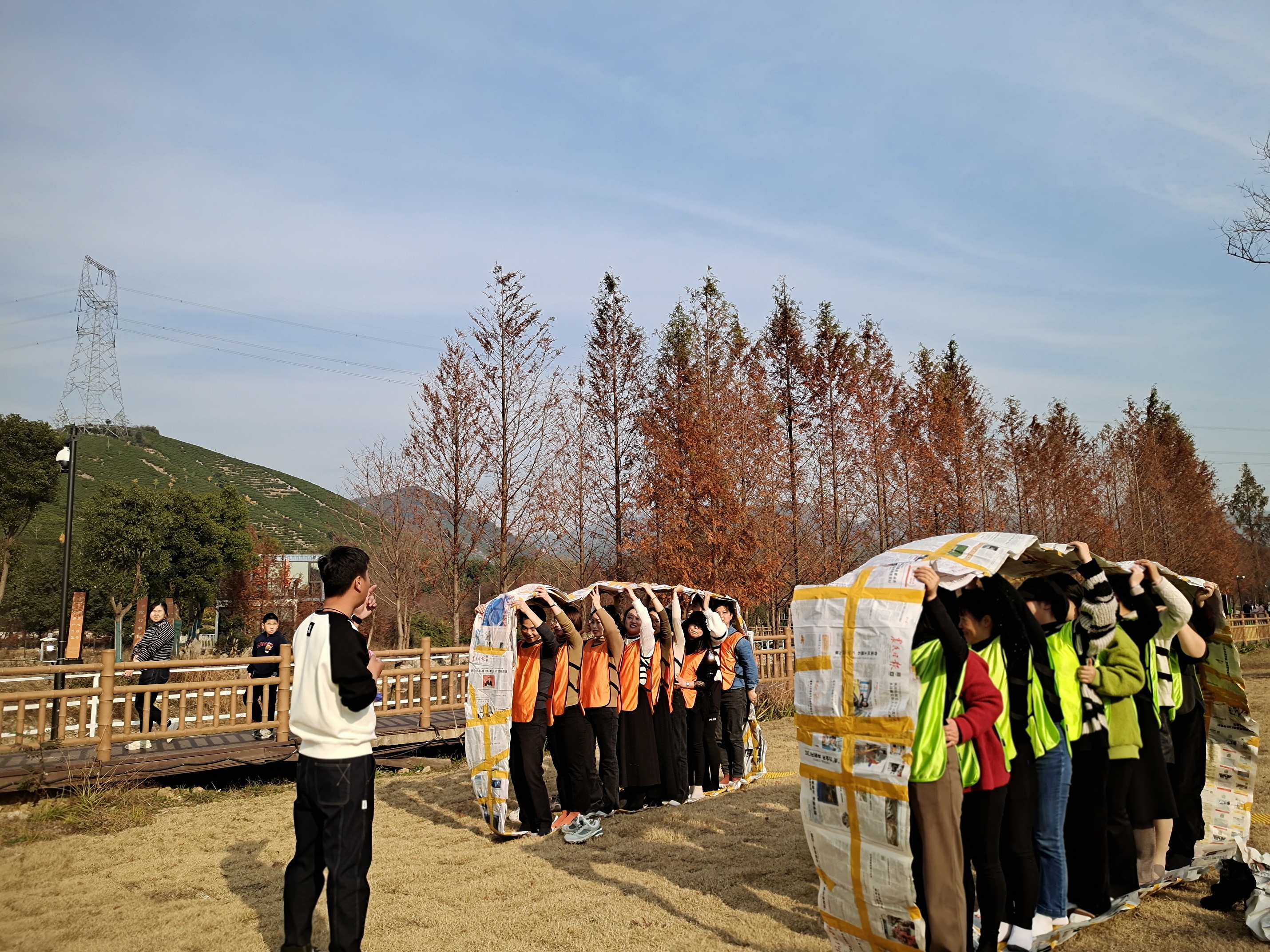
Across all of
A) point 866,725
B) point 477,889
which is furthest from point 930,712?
point 477,889

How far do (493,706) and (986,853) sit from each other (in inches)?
187

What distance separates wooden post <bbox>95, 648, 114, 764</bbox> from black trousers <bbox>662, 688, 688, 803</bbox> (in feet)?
20.8

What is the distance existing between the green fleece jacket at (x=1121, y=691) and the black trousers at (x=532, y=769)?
4855 millimetres

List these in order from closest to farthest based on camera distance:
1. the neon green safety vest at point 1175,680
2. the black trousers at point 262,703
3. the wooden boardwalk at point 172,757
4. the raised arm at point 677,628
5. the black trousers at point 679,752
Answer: the neon green safety vest at point 1175,680 < the wooden boardwalk at point 172,757 < the black trousers at point 679,752 < the raised arm at point 677,628 < the black trousers at point 262,703

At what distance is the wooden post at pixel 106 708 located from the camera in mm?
9922

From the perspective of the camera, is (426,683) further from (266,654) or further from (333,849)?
(333,849)

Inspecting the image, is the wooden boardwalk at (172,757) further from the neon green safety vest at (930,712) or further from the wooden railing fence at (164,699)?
the neon green safety vest at (930,712)

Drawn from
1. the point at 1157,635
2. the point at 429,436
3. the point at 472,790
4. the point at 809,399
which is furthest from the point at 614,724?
the point at 809,399

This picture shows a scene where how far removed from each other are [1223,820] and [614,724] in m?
5.08

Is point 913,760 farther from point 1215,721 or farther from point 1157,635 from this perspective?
point 1215,721

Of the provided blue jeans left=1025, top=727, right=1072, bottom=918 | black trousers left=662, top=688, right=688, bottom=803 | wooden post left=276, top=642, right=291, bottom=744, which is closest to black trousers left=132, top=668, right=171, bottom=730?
wooden post left=276, top=642, right=291, bottom=744

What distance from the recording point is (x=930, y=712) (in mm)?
4516

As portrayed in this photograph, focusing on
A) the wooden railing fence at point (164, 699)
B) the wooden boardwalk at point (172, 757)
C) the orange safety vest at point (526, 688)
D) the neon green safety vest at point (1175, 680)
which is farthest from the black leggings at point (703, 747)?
the neon green safety vest at point (1175, 680)

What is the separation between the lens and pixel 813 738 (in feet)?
15.4
